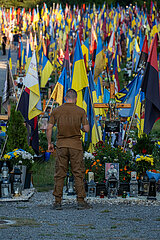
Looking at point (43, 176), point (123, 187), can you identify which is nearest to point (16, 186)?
point (123, 187)

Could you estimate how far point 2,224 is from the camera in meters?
8.40

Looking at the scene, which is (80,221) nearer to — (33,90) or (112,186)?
(112,186)

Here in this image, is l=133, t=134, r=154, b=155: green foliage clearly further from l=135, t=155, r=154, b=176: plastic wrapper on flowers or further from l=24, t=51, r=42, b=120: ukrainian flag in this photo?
l=24, t=51, r=42, b=120: ukrainian flag

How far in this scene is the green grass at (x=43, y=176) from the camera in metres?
12.7

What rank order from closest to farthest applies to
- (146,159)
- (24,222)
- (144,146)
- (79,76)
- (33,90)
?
(24,222) < (146,159) < (144,146) < (79,76) < (33,90)

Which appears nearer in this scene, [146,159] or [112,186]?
[112,186]

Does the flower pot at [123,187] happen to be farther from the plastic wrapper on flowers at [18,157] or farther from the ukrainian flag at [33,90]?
the ukrainian flag at [33,90]

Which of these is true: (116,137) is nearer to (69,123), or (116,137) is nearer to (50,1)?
(69,123)

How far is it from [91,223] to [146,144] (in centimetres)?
348

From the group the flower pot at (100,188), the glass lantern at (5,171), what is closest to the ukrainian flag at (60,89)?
the flower pot at (100,188)

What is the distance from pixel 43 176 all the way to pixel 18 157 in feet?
7.42

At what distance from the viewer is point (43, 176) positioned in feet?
45.9

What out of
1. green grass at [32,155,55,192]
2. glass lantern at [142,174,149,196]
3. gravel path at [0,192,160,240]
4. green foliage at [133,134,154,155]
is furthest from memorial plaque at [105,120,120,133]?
gravel path at [0,192,160,240]

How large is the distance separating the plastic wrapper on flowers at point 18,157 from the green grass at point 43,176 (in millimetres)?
650
